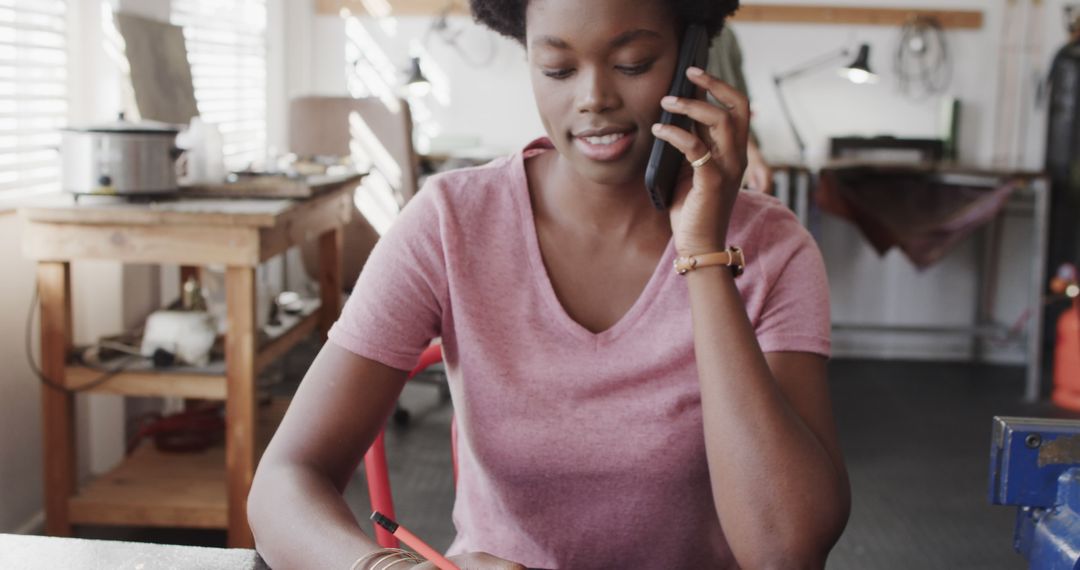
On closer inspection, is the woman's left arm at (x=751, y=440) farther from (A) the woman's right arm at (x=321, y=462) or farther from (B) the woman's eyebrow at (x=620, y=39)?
(A) the woman's right arm at (x=321, y=462)

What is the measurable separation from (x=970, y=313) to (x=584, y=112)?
14.6 feet

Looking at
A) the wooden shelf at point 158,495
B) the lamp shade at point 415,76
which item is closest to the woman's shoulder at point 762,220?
the wooden shelf at point 158,495

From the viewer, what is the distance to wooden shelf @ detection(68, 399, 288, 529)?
2.43 m

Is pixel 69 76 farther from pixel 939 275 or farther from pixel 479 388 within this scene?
pixel 939 275

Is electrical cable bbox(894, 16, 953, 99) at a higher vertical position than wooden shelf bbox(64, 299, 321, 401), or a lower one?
higher

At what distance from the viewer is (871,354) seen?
5.14 metres

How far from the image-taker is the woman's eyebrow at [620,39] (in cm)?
111

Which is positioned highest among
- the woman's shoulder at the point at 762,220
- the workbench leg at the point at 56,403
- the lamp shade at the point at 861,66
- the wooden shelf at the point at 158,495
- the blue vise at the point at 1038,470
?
the lamp shade at the point at 861,66

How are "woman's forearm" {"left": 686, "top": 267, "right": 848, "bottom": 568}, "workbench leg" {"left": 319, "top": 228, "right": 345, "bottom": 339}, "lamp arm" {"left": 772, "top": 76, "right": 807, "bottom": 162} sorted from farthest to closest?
"lamp arm" {"left": 772, "top": 76, "right": 807, "bottom": 162} → "workbench leg" {"left": 319, "top": 228, "right": 345, "bottom": 339} → "woman's forearm" {"left": 686, "top": 267, "right": 848, "bottom": 568}

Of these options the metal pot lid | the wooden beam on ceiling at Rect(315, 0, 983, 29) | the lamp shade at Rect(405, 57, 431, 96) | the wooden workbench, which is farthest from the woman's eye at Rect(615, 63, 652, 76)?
the wooden beam on ceiling at Rect(315, 0, 983, 29)

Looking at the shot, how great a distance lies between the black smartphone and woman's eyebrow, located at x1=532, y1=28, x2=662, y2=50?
48mm

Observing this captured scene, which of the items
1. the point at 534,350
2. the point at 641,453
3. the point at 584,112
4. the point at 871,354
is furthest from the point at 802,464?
the point at 871,354

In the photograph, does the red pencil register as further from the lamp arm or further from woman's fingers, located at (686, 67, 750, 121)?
the lamp arm

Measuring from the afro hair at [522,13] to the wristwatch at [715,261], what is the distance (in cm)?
26
